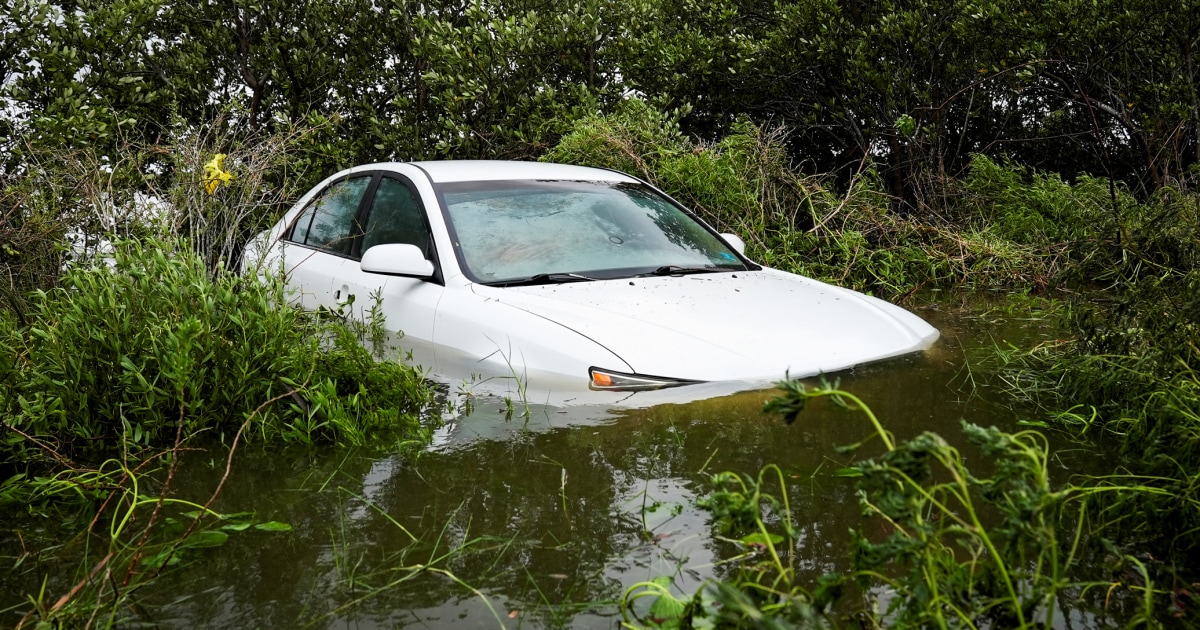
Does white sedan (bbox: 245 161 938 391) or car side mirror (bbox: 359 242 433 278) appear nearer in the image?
white sedan (bbox: 245 161 938 391)

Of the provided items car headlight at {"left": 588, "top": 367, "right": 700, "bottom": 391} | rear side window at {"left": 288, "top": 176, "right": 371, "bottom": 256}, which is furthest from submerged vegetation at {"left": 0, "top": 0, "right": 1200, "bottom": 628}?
car headlight at {"left": 588, "top": 367, "right": 700, "bottom": 391}

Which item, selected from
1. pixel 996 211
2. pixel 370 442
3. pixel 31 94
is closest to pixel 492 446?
pixel 370 442

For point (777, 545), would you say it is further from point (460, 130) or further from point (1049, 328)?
point (460, 130)

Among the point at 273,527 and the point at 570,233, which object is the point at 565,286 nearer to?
the point at 570,233

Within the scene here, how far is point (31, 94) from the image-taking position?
842 cm

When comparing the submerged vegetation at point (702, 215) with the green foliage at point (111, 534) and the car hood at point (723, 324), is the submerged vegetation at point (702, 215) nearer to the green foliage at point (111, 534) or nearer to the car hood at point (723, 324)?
the green foliage at point (111, 534)

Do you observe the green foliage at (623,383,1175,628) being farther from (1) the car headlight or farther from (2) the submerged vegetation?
(1) the car headlight

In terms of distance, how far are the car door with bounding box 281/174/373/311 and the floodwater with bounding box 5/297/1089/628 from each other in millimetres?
1950

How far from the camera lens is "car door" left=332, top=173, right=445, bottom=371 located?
487cm

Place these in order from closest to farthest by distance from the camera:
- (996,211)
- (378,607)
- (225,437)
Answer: (378,607)
(225,437)
(996,211)

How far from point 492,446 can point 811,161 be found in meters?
8.76

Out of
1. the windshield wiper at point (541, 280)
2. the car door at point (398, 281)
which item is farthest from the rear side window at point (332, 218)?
the windshield wiper at point (541, 280)

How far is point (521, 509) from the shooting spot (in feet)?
10.6

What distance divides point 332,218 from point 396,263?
1.61m
